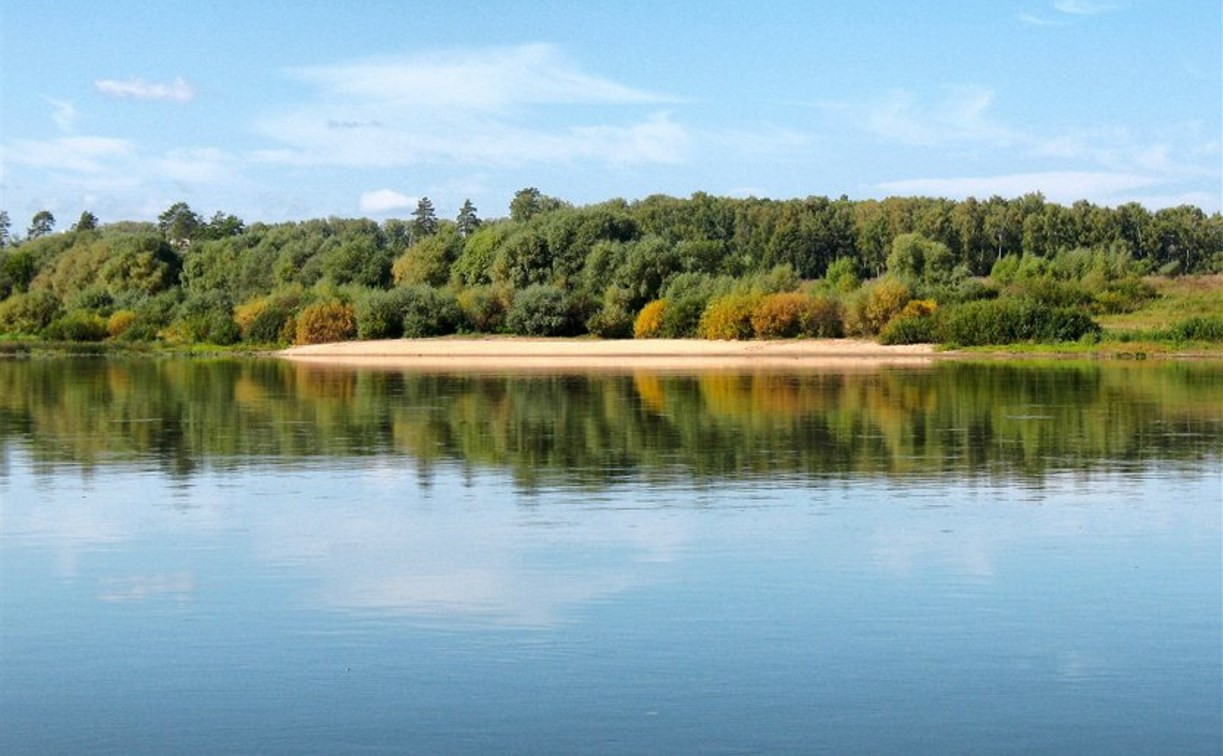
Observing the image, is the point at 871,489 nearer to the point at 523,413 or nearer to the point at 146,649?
the point at 146,649

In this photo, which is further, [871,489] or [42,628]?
[871,489]

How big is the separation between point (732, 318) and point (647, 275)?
10393 millimetres

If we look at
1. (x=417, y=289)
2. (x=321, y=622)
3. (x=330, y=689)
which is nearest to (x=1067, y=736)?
(x=330, y=689)

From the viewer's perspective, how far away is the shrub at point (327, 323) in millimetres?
97625

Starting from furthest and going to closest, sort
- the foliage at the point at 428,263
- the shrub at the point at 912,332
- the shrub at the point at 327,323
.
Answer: the foliage at the point at 428,263 → the shrub at the point at 327,323 → the shrub at the point at 912,332

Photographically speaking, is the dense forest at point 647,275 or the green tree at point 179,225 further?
the green tree at point 179,225

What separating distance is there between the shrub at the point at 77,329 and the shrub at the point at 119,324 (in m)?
0.55

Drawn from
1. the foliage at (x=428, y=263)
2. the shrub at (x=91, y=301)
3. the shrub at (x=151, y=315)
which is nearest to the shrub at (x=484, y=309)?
the foliage at (x=428, y=263)

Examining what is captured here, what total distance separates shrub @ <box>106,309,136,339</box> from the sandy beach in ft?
53.1

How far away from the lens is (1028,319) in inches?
3091

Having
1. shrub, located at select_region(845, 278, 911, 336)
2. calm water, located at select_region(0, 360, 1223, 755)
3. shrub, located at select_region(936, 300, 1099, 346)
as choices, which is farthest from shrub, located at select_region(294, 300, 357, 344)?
calm water, located at select_region(0, 360, 1223, 755)

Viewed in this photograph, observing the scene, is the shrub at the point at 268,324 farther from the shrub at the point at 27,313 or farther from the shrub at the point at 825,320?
the shrub at the point at 825,320

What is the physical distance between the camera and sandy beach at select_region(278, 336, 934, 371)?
7238cm

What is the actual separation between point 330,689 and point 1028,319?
71647 mm
